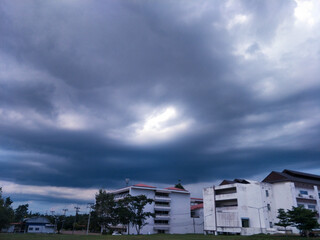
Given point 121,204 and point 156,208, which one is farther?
point 156,208

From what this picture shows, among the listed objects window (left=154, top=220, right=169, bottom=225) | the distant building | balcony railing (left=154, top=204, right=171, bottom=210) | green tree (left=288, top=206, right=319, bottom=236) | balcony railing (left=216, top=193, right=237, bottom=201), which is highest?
balcony railing (left=216, top=193, right=237, bottom=201)

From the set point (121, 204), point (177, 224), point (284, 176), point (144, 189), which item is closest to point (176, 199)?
point (177, 224)

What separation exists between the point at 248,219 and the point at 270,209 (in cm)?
804

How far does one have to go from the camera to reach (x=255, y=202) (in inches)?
2598

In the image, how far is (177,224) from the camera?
86.2m

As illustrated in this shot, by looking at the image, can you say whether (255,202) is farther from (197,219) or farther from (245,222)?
(197,219)

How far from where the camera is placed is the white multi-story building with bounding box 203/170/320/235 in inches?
2530

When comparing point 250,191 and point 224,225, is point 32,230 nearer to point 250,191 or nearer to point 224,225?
point 224,225

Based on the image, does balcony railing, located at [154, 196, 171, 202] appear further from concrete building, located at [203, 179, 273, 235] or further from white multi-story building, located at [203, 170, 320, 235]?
concrete building, located at [203, 179, 273, 235]

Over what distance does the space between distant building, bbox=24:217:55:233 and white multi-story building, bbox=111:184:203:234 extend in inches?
1255

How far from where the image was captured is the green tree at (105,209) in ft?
223

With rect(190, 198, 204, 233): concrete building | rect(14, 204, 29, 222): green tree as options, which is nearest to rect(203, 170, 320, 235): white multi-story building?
rect(190, 198, 204, 233): concrete building

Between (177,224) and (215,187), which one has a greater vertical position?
(215,187)

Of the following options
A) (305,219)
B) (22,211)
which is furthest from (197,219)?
(22,211)
